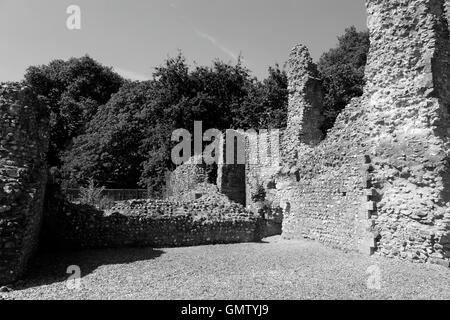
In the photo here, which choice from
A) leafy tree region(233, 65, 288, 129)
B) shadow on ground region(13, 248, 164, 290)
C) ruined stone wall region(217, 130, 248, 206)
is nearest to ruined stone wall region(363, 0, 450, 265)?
shadow on ground region(13, 248, 164, 290)

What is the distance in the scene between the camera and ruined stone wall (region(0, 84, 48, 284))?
644 cm

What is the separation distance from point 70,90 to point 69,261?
29996 millimetres

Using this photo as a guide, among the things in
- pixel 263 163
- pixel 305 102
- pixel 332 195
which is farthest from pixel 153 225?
pixel 263 163

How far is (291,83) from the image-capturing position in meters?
14.7

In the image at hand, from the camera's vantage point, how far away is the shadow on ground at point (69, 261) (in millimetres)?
6566

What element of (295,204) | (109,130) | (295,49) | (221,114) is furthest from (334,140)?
(109,130)

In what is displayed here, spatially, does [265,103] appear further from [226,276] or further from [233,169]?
[226,276]

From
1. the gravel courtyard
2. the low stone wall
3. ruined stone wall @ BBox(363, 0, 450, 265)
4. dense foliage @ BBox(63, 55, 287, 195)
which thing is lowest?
the gravel courtyard

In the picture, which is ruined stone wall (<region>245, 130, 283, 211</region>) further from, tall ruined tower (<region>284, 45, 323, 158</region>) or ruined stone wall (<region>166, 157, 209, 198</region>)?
ruined stone wall (<region>166, 157, 209, 198</region>)

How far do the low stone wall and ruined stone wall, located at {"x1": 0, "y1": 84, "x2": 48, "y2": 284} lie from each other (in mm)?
1852

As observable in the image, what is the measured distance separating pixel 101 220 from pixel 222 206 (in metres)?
3.72

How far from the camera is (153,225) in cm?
1057

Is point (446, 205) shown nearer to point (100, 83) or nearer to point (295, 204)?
point (295, 204)

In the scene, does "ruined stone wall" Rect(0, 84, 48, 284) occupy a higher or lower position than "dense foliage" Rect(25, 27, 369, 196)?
lower
